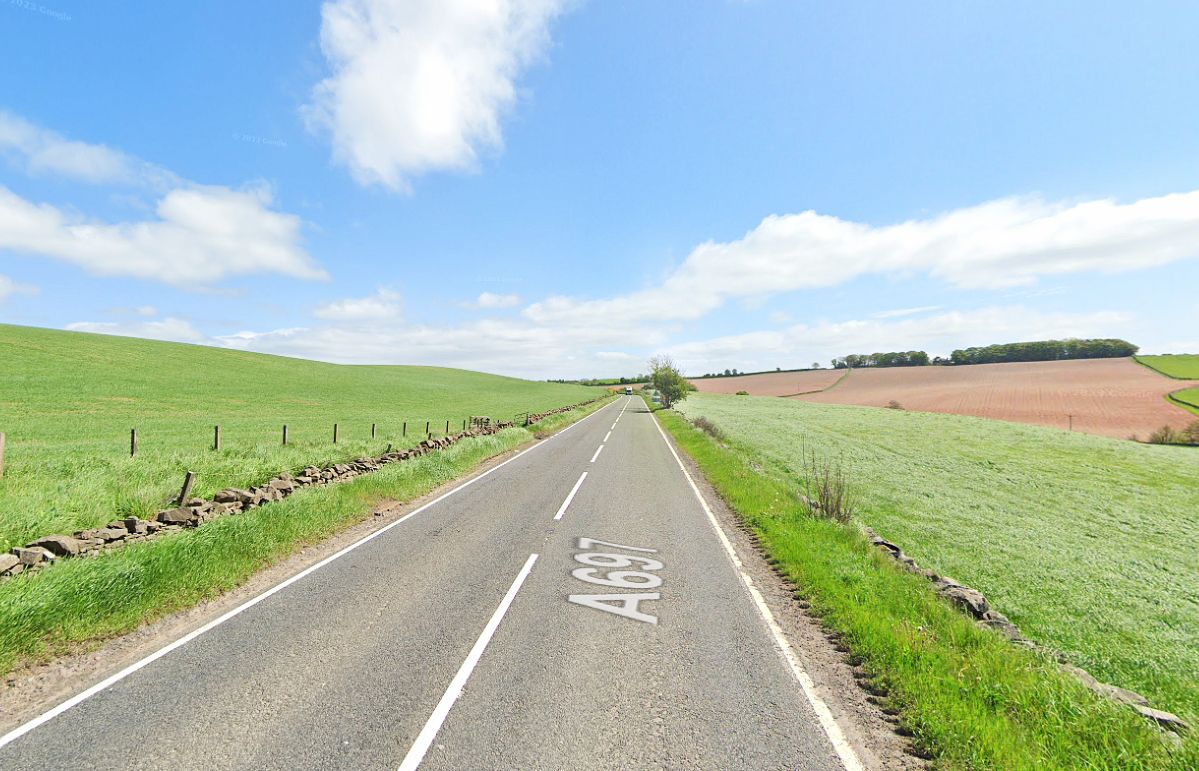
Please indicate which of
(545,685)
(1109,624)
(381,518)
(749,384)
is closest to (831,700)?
(545,685)

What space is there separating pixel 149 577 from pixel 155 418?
101ft

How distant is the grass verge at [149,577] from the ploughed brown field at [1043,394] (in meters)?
57.2

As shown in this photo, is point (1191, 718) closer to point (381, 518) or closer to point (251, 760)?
point (251, 760)

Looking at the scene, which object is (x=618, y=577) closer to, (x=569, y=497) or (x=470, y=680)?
(x=470, y=680)

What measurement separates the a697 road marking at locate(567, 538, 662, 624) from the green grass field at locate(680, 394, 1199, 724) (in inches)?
231

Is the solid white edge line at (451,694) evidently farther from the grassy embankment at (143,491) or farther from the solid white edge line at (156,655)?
the grassy embankment at (143,491)

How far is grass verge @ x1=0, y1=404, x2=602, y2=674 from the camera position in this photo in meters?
4.87

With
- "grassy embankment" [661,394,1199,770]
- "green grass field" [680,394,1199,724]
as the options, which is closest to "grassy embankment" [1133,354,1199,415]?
"green grass field" [680,394,1199,724]

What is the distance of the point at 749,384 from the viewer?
111 meters

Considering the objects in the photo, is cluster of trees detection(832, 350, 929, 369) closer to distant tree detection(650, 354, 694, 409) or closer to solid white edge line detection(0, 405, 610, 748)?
distant tree detection(650, 354, 694, 409)

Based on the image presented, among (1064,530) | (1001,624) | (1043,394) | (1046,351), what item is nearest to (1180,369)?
(1043,394)

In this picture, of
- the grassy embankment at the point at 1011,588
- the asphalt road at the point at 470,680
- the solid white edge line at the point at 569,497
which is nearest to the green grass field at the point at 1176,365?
the grassy embankment at the point at 1011,588

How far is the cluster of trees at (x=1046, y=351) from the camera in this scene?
10450 centimetres

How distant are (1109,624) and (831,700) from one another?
24.4 ft
